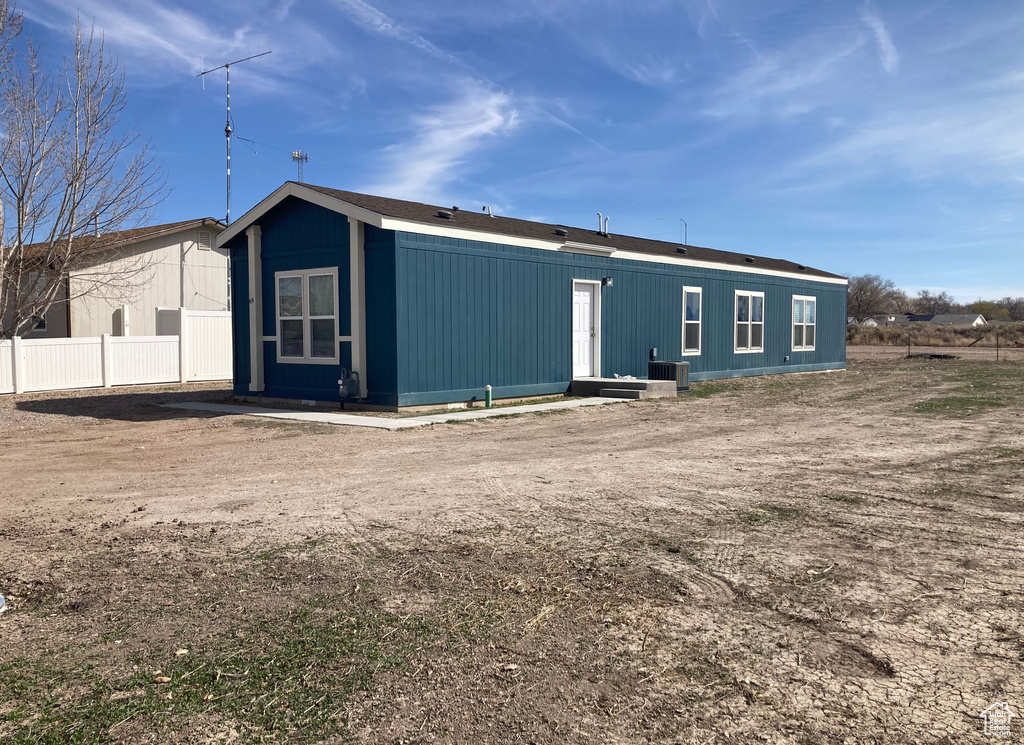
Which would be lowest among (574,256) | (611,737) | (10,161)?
(611,737)

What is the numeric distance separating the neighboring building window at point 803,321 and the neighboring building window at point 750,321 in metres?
2.03

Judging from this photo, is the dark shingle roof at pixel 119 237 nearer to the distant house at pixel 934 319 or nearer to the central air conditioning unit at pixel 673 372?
the central air conditioning unit at pixel 673 372

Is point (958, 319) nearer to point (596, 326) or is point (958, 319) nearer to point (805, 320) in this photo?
point (805, 320)

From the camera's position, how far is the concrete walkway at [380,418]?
37.0ft

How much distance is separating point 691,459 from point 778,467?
2.88 ft

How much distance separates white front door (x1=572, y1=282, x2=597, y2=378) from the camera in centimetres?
1603

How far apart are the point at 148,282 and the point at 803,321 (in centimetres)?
1972

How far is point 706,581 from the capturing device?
4168 mm

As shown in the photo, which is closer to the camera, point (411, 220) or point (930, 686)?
point (930, 686)

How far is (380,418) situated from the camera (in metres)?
11.8

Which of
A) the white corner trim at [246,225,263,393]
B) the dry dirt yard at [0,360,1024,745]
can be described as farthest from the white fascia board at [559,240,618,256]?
the dry dirt yard at [0,360,1024,745]

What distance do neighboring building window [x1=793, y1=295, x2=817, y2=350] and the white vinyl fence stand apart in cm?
1635

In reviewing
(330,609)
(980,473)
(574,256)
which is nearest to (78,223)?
(574,256)

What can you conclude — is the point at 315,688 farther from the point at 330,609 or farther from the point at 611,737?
the point at 611,737
